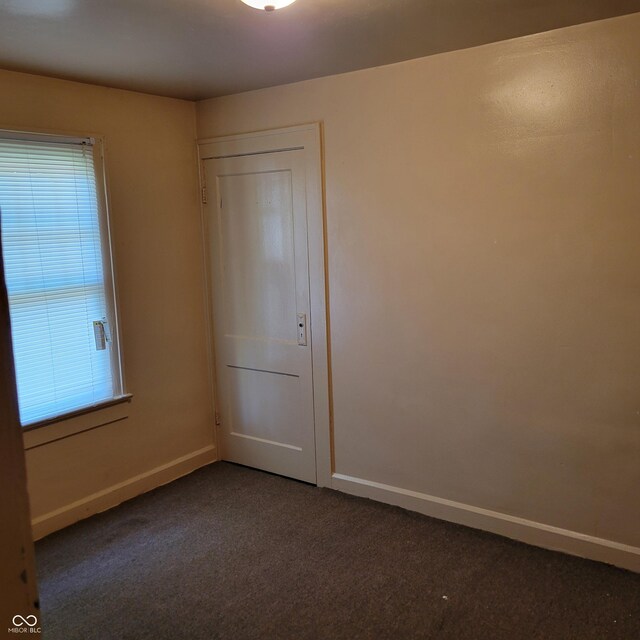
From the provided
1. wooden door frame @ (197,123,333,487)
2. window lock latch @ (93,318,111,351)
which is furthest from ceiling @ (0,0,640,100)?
window lock latch @ (93,318,111,351)

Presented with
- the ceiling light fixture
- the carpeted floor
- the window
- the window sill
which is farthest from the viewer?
the window sill

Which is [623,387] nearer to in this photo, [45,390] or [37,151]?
[45,390]

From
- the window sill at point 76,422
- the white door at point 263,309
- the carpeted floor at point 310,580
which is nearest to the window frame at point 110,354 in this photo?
the window sill at point 76,422

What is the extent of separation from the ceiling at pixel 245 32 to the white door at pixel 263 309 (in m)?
0.68

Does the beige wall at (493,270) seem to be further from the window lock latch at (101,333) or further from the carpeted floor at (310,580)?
the window lock latch at (101,333)

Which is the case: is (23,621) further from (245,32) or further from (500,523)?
(500,523)

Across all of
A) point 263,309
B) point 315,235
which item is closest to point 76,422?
point 263,309

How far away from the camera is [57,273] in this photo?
121 inches

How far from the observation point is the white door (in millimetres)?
3484

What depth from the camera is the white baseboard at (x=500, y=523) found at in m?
2.67

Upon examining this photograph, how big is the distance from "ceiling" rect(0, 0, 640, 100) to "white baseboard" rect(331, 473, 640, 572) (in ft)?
7.38

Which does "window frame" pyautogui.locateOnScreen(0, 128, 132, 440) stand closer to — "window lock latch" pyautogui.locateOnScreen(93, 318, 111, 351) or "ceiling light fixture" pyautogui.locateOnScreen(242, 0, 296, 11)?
"window lock latch" pyautogui.locateOnScreen(93, 318, 111, 351)

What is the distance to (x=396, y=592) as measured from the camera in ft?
8.35
